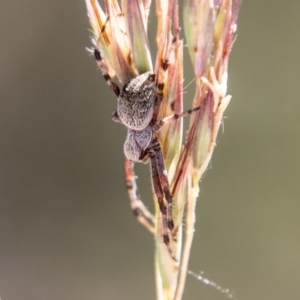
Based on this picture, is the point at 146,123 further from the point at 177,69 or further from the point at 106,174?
the point at 106,174

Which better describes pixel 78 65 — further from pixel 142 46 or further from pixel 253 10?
pixel 142 46

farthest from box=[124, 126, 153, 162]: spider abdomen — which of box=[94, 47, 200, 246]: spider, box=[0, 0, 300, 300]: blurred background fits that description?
box=[0, 0, 300, 300]: blurred background

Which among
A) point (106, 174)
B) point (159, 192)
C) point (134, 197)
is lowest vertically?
point (106, 174)

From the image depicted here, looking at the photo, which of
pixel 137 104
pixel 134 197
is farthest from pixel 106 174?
pixel 137 104

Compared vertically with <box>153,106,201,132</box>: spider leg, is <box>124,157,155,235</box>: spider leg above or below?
below

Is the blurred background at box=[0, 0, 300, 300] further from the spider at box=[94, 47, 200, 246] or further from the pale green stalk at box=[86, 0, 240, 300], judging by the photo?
the pale green stalk at box=[86, 0, 240, 300]

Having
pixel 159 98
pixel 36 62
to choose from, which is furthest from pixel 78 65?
pixel 159 98
